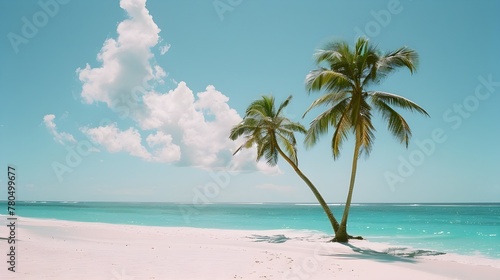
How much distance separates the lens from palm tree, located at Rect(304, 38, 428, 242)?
48.6 feet

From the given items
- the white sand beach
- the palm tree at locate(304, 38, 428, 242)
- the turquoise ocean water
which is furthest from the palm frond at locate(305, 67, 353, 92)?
the turquoise ocean water

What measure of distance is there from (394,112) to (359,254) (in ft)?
21.2

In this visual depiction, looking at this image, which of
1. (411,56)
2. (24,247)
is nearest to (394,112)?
(411,56)

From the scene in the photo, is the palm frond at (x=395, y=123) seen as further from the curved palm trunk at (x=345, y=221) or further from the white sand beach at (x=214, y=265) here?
the white sand beach at (x=214, y=265)

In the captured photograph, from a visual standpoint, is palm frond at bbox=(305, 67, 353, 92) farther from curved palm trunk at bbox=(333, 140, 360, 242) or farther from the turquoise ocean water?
the turquoise ocean water

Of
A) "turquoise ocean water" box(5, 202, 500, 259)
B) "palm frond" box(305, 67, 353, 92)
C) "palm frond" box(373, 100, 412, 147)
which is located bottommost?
"turquoise ocean water" box(5, 202, 500, 259)

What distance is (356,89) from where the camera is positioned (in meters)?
15.1

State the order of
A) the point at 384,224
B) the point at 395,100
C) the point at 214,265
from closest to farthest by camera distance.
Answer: the point at 214,265, the point at 395,100, the point at 384,224

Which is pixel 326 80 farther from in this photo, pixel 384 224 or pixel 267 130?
pixel 384 224

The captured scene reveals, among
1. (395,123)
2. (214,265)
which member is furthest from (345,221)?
(214,265)

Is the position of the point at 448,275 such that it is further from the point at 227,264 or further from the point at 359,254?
the point at 227,264

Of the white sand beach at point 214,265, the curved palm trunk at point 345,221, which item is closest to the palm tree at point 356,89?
the curved palm trunk at point 345,221

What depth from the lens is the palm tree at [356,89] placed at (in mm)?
14812

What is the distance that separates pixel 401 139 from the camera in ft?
49.6
